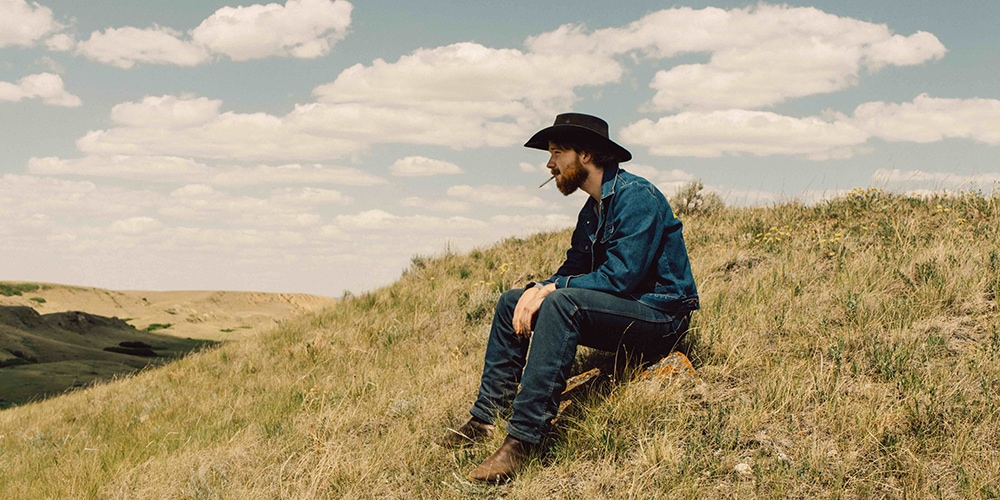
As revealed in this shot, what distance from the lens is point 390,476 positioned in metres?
4.09

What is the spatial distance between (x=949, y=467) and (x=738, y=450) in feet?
3.42

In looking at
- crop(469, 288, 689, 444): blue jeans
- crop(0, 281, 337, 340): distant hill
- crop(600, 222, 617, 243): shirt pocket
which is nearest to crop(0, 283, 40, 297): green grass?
crop(0, 281, 337, 340): distant hill

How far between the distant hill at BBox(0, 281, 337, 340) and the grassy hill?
4025 centimetres

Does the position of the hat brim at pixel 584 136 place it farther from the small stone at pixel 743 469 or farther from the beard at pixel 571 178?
the small stone at pixel 743 469

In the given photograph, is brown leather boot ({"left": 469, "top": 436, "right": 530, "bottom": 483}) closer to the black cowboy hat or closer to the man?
the man

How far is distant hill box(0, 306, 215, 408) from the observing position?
22.8 meters

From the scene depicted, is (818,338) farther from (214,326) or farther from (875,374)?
(214,326)

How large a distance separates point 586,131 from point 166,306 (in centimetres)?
6035

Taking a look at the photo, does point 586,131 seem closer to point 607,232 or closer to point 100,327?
point 607,232

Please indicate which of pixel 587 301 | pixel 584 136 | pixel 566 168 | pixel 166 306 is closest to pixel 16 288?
pixel 166 306

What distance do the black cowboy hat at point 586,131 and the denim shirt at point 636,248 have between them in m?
0.12

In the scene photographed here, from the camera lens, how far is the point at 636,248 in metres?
3.77

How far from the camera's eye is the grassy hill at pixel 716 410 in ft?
11.6

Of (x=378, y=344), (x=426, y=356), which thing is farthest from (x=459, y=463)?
(x=378, y=344)
